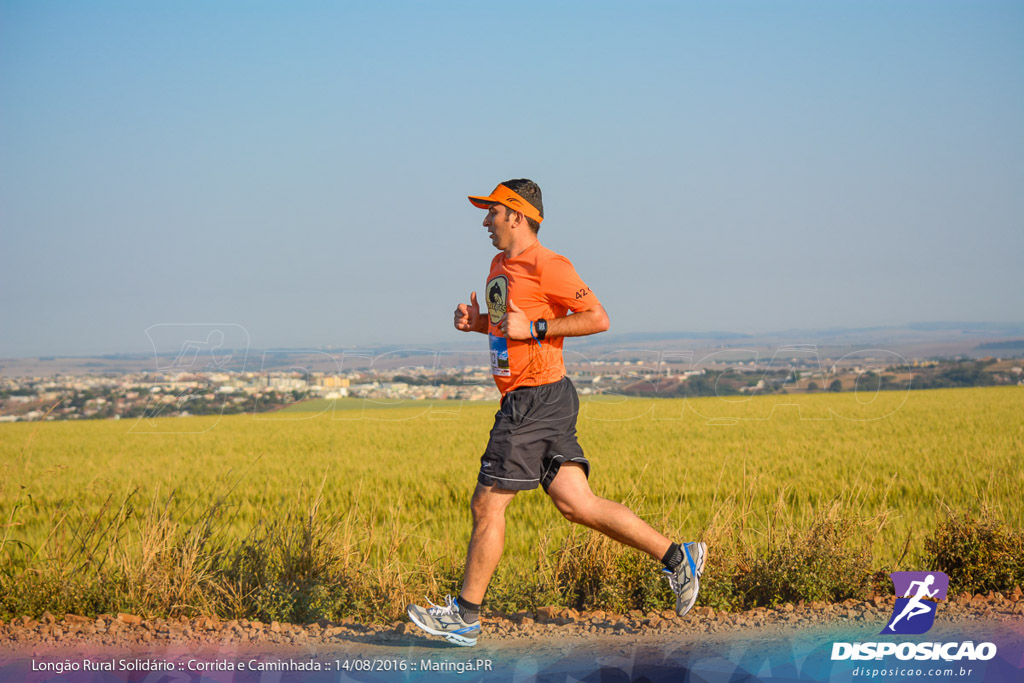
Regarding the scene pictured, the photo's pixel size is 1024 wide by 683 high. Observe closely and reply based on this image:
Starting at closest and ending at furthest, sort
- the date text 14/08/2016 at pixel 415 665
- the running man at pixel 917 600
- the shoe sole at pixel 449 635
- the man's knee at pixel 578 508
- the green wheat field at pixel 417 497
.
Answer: the date text 14/08/2016 at pixel 415 665, the shoe sole at pixel 449 635, the man's knee at pixel 578 508, the running man at pixel 917 600, the green wheat field at pixel 417 497

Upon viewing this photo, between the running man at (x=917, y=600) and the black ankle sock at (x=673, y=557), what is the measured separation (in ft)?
3.90

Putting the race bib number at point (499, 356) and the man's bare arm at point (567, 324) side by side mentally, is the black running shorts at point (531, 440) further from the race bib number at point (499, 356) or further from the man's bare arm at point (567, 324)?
the man's bare arm at point (567, 324)

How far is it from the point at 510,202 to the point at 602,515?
175 centimetres

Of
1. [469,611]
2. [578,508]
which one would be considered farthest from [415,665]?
[578,508]

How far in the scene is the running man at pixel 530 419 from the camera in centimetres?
441

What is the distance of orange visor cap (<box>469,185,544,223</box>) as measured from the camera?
15.2 feet

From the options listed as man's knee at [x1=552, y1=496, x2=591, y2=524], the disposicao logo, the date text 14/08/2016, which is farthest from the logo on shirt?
the disposicao logo

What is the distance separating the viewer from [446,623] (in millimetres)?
4367

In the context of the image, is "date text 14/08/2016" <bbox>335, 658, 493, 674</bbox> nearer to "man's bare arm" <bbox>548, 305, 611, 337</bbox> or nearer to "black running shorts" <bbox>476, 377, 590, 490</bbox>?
"black running shorts" <bbox>476, 377, 590, 490</bbox>

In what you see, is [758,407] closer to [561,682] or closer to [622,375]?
[622,375]

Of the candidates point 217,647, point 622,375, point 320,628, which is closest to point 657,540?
point 320,628

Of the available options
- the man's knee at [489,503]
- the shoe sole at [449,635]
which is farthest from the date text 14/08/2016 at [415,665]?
the man's knee at [489,503]

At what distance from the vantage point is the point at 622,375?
64.7 feet

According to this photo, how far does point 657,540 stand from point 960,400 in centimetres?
3249
